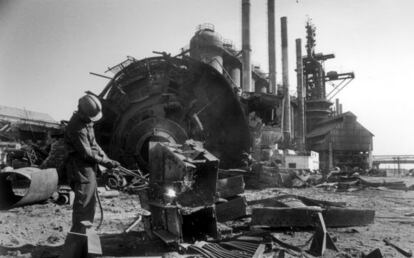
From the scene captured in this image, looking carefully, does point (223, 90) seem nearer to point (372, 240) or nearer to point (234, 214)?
point (234, 214)

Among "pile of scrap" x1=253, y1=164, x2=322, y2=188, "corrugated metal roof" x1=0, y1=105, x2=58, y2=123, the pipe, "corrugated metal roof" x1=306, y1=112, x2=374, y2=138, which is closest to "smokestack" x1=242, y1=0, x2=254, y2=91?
"corrugated metal roof" x1=306, y1=112, x2=374, y2=138

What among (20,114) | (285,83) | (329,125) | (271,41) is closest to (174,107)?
(271,41)

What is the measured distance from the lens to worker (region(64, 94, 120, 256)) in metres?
4.41

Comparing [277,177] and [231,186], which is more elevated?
[231,186]

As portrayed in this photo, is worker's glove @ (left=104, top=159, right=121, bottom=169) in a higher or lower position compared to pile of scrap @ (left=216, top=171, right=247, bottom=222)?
higher

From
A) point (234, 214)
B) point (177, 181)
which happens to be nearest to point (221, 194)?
point (234, 214)

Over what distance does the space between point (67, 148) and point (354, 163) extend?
38281mm

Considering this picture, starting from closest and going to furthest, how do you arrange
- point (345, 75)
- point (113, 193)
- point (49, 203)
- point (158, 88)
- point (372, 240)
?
point (372, 240), point (49, 203), point (113, 193), point (158, 88), point (345, 75)

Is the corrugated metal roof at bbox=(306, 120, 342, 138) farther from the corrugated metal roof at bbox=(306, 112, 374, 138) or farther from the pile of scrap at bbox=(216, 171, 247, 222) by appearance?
the pile of scrap at bbox=(216, 171, 247, 222)

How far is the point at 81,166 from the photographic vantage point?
454 cm

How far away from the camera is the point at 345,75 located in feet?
142

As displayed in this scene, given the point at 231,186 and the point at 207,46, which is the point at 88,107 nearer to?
the point at 231,186

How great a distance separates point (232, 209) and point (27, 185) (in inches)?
216

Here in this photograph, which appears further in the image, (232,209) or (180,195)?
(232,209)
